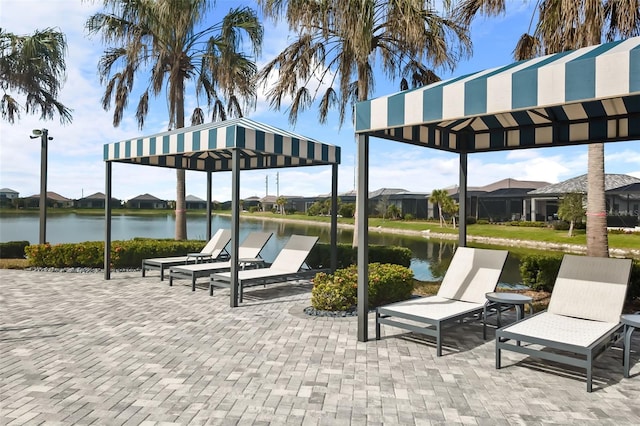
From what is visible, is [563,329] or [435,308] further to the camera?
[435,308]

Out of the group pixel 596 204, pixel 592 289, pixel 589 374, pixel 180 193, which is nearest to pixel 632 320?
pixel 592 289

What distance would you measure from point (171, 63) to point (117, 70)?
215 cm

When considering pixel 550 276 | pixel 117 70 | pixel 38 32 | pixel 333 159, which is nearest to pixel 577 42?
pixel 550 276

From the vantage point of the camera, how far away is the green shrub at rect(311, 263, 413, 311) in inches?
295

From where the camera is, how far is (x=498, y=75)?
15.8ft

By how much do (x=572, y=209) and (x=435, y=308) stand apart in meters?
29.1

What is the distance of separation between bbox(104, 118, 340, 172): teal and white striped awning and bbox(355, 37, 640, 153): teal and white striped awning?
2.57 meters

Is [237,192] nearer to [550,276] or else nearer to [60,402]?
[60,402]

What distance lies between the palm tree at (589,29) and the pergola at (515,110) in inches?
86.9

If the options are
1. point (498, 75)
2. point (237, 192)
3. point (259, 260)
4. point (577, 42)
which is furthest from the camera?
point (259, 260)

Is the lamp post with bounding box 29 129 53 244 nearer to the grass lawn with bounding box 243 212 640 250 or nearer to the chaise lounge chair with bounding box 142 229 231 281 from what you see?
the chaise lounge chair with bounding box 142 229 231 281

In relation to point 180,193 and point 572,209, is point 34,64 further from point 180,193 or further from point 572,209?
point 572,209

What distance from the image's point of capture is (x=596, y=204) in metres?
9.36

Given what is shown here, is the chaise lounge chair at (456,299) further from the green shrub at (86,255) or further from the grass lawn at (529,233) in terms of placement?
the grass lawn at (529,233)
